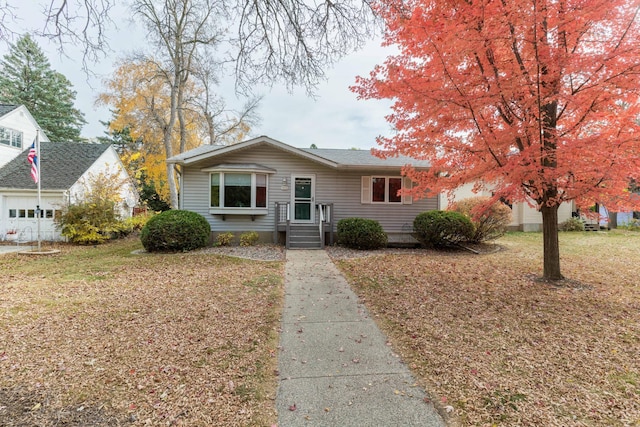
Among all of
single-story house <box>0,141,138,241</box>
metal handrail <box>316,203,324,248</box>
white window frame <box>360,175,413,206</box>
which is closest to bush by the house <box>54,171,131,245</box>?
single-story house <box>0,141,138,241</box>

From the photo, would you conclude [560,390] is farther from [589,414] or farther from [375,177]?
[375,177]

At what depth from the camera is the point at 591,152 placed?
188 inches

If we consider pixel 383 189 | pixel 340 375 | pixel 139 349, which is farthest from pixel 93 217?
pixel 340 375

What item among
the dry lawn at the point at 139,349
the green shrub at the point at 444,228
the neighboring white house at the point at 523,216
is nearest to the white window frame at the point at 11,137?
the dry lawn at the point at 139,349

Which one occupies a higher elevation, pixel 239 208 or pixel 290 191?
pixel 290 191

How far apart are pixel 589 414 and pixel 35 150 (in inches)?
596

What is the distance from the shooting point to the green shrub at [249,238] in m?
11.0

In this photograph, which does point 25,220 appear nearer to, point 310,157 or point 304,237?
point 304,237

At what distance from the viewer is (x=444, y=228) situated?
10.2 metres

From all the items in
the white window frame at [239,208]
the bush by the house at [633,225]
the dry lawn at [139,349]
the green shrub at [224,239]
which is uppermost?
the white window frame at [239,208]

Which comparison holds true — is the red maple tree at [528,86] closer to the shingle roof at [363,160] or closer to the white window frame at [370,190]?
the shingle roof at [363,160]

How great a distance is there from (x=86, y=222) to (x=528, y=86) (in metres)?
15.3

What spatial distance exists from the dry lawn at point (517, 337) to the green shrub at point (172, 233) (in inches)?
216

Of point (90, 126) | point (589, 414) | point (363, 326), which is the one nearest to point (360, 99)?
point (363, 326)
